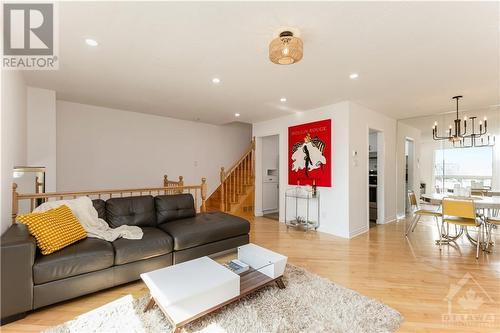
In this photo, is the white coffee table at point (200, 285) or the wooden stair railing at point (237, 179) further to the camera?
the wooden stair railing at point (237, 179)

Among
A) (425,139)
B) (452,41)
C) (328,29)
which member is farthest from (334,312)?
(425,139)

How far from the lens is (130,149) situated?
5.15 m

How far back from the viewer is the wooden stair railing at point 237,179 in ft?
19.7

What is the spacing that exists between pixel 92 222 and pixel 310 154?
3829 millimetres

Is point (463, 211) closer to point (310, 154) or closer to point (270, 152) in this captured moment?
point (310, 154)

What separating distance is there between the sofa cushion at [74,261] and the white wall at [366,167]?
3.77 meters

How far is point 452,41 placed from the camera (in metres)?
2.16

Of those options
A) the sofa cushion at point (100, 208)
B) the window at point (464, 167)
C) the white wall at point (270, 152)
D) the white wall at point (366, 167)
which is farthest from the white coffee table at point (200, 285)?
the window at point (464, 167)

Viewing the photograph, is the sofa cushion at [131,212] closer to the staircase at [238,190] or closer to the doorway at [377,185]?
the staircase at [238,190]

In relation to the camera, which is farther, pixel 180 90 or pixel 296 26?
pixel 180 90

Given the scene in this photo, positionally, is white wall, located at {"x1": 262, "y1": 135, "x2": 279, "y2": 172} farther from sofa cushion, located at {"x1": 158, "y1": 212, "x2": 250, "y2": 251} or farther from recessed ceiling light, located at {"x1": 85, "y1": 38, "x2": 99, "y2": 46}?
recessed ceiling light, located at {"x1": 85, "y1": 38, "x2": 99, "y2": 46}

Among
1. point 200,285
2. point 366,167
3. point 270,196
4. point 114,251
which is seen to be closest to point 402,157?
point 366,167

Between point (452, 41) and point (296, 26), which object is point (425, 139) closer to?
point (452, 41)

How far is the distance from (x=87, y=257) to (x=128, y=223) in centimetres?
85
